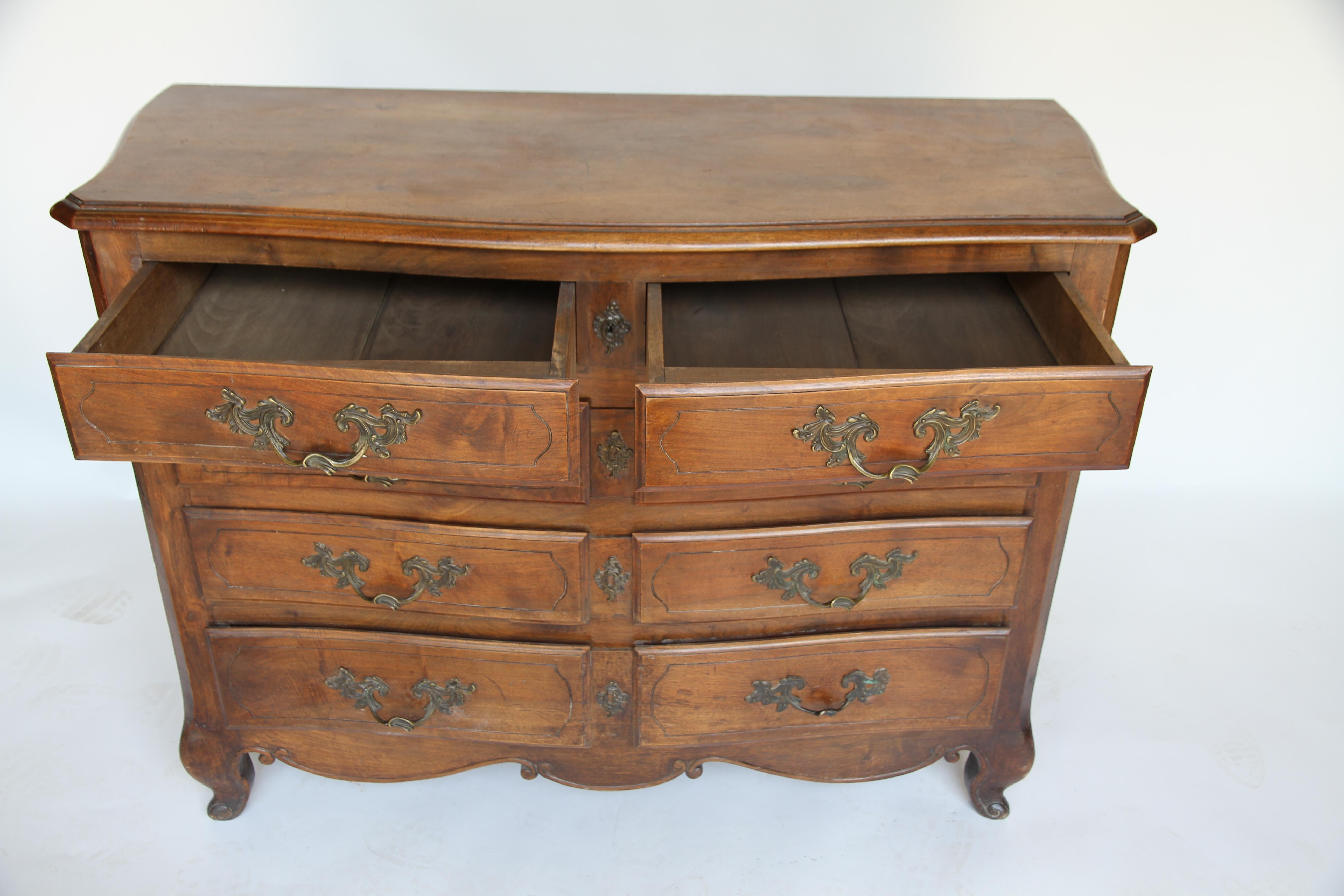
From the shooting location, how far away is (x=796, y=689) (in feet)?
5.79

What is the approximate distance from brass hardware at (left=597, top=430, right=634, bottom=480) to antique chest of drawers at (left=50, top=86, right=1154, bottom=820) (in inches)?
0.5

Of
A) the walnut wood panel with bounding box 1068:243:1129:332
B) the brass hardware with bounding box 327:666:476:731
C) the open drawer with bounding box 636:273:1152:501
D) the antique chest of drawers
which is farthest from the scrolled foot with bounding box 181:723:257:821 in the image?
the walnut wood panel with bounding box 1068:243:1129:332

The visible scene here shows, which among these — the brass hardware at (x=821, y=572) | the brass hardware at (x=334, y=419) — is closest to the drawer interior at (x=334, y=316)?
the brass hardware at (x=334, y=419)

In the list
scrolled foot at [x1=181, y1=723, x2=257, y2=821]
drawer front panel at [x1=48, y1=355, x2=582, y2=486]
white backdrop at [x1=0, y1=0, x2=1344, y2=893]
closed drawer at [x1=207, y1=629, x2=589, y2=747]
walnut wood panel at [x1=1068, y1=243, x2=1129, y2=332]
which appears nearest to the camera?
drawer front panel at [x1=48, y1=355, x2=582, y2=486]

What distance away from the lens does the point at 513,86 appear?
2.47 meters

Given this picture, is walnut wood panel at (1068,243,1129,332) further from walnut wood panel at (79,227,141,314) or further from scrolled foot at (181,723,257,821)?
scrolled foot at (181,723,257,821)

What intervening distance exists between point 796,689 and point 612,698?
29 centimetres

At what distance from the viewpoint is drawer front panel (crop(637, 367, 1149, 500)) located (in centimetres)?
136

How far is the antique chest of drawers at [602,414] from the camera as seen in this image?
1404 mm

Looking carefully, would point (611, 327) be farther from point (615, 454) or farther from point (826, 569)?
point (826, 569)

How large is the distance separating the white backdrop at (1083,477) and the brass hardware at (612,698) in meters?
0.35

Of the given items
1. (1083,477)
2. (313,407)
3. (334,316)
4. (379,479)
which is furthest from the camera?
(1083,477)

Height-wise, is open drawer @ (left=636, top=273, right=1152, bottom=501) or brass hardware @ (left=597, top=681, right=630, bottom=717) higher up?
open drawer @ (left=636, top=273, right=1152, bottom=501)

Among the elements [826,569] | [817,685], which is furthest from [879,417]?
[817,685]
